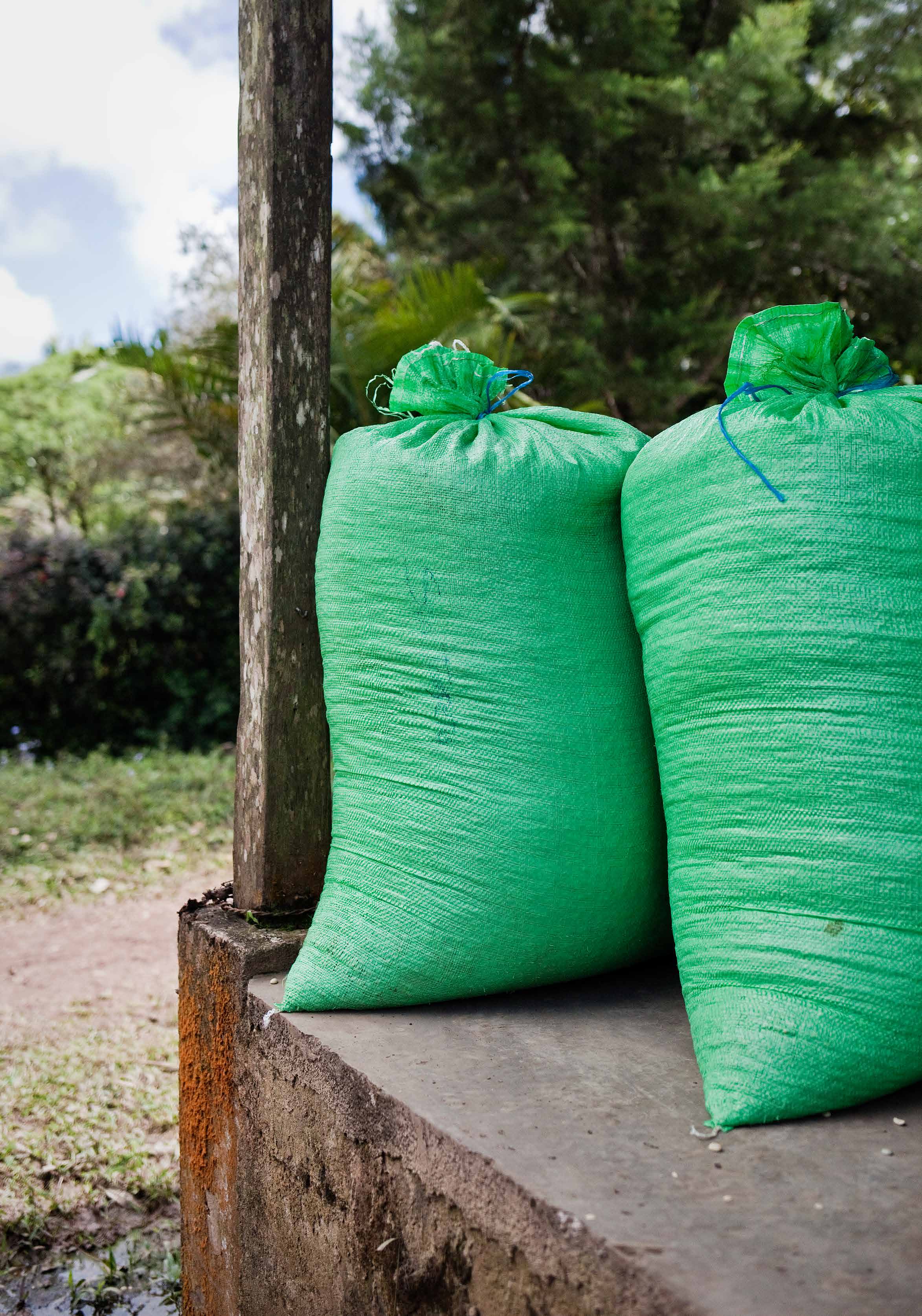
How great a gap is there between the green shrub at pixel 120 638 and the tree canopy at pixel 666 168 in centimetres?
286

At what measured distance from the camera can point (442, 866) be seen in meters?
1.30

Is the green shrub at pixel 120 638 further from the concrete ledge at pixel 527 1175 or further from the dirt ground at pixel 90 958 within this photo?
the concrete ledge at pixel 527 1175

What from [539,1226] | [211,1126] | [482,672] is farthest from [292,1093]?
[482,672]

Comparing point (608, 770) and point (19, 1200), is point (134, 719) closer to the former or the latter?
point (19, 1200)

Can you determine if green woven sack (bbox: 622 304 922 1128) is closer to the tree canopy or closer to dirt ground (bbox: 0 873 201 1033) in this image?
dirt ground (bbox: 0 873 201 1033)

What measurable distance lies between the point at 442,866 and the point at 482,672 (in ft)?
0.84

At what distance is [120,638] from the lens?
6.92 meters

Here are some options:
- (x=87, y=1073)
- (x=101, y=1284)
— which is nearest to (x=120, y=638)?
(x=87, y=1073)

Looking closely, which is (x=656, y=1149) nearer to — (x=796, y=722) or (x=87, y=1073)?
(x=796, y=722)

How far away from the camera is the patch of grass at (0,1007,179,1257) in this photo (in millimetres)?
2143

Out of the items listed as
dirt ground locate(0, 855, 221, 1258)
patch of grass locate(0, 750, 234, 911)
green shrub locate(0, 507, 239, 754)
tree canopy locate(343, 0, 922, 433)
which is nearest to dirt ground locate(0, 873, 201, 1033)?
dirt ground locate(0, 855, 221, 1258)

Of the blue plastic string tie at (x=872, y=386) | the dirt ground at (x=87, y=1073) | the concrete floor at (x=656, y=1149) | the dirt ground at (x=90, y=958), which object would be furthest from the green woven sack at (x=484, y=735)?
the dirt ground at (x=90, y=958)

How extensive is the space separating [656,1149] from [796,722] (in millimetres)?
473

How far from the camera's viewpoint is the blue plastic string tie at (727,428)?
3.82ft
